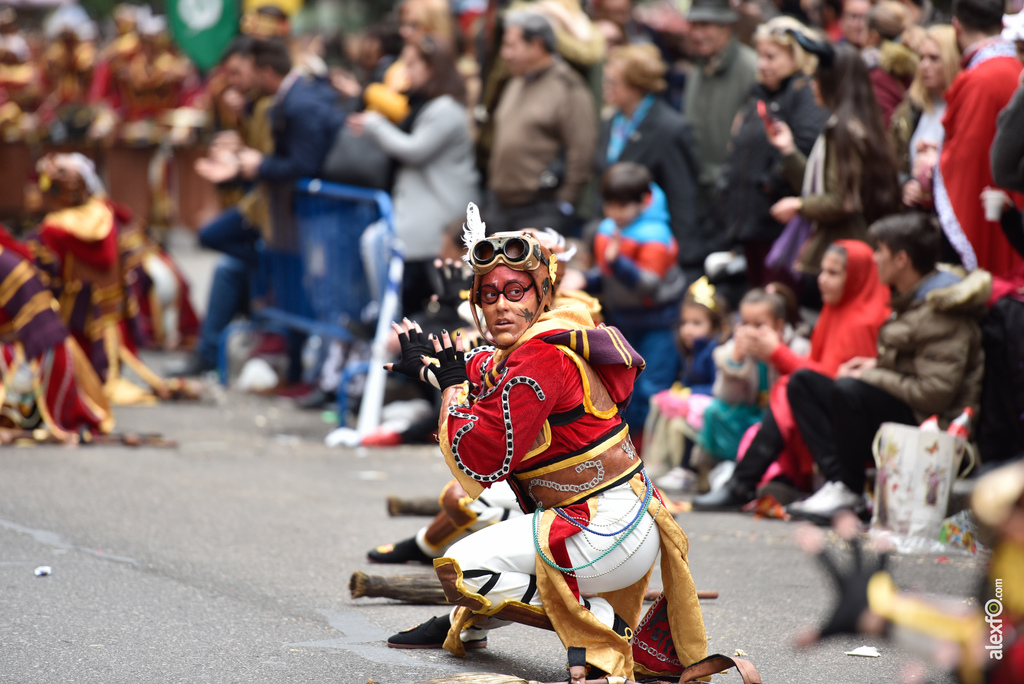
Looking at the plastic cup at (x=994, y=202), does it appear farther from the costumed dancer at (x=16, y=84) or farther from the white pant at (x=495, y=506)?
the costumed dancer at (x=16, y=84)

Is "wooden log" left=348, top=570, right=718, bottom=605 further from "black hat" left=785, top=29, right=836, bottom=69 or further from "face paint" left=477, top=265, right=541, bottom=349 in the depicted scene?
"black hat" left=785, top=29, right=836, bottom=69

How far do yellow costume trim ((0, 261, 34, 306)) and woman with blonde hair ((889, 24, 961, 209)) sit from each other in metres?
4.93

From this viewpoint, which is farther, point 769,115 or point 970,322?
point 769,115

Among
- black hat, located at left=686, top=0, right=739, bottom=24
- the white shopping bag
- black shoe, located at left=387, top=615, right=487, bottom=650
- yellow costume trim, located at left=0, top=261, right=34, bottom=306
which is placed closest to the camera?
black shoe, located at left=387, top=615, right=487, bottom=650

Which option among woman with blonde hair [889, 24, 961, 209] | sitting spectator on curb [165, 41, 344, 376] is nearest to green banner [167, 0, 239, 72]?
sitting spectator on curb [165, 41, 344, 376]

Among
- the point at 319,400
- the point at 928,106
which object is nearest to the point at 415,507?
the point at 928,106

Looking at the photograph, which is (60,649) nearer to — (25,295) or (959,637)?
(959,637)

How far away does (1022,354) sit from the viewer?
5.40m

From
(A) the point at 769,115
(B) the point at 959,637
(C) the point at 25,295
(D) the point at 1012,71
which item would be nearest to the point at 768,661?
(B) the point at 959,637

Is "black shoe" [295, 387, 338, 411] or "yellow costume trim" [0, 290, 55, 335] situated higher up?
"yellow costume trim" [0, 290, 55, 335]

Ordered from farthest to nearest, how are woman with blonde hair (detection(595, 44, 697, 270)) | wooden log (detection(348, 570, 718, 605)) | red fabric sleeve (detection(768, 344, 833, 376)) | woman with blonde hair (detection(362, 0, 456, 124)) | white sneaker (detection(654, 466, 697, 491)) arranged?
woman with blonde hair (detection(362, 0, 456, 124))
woman with blonde hair (detection(595, 44, 697, 270))
white sneaker (detection(654, 466, 697, 491))
red fabric sleeve (detection(768, 344, 833, 376))
wooden log (detection(348, 570, 718, 605))

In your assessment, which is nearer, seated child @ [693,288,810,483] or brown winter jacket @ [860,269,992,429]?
brown winter jacket @ [860,269,992,429]

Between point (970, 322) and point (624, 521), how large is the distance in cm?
270

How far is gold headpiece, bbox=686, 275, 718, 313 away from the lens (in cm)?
707
